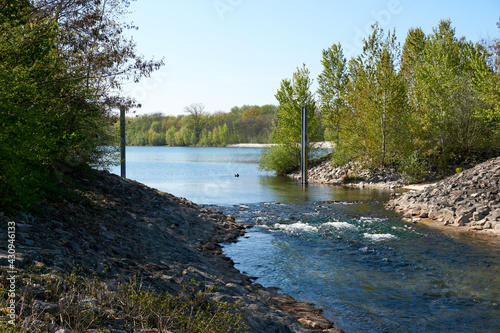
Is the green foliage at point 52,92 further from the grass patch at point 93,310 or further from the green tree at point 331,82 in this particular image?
the green tree at point 331,82

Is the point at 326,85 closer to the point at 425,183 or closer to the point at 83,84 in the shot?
the point at 425,183

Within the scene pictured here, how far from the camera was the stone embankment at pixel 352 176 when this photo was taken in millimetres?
27898

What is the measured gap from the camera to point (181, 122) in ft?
439

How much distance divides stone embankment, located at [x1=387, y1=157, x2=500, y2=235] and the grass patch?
37.6 ft

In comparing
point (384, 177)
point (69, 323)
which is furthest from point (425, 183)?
point (69, 323)

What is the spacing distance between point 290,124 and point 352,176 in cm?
790

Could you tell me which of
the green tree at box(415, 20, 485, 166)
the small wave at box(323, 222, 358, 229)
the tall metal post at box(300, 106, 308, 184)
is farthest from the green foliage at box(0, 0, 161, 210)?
the green tree at box(415, 20, 485, 166)

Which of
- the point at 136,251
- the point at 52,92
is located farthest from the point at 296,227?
the point at 52,92

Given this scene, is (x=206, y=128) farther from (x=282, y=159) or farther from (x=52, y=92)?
(x=52, y=92)

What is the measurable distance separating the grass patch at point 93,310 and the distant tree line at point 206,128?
9658cm

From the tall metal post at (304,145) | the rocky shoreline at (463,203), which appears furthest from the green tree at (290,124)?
the rocky shoreline at (463,203)

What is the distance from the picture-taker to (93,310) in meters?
4.37

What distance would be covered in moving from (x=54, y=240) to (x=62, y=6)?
6.75 metres

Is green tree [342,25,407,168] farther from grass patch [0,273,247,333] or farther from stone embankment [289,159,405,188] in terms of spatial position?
grass patch [0,273,247,333]
